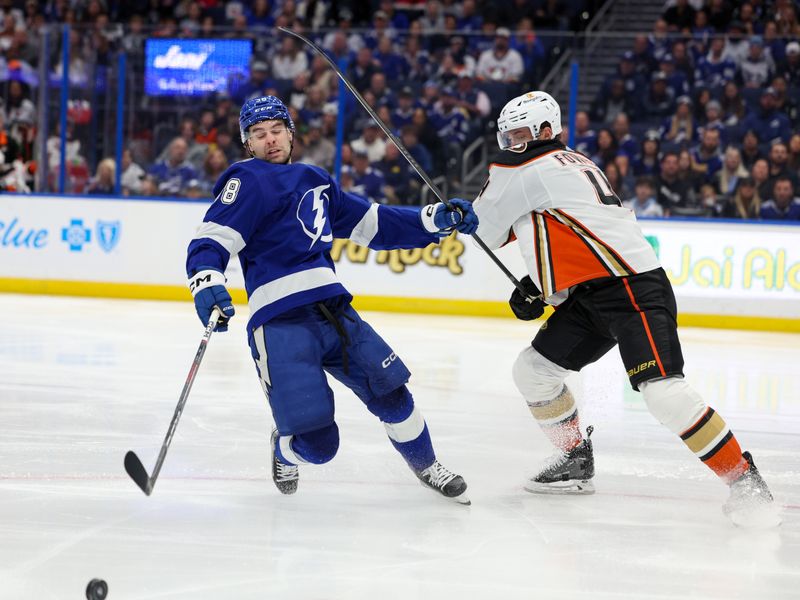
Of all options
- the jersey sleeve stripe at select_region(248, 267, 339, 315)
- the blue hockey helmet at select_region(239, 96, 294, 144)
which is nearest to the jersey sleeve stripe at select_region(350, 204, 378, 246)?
the jersey sleeve stripe at select_region(248, 267, 339, 315)

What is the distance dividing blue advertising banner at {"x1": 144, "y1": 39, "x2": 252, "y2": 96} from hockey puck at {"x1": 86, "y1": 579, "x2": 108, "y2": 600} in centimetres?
727

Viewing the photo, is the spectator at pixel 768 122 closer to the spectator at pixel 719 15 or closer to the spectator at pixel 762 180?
the spectator at pixel 762 180

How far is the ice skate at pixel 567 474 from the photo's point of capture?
3824 millimetres

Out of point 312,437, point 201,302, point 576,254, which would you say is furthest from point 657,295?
point 201,302

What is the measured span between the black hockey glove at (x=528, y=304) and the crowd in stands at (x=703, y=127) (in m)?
5.30

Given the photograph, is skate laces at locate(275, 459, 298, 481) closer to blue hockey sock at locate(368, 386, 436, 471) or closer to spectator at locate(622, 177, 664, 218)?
blue hockey sock at locate(368, 386, 436, 471)

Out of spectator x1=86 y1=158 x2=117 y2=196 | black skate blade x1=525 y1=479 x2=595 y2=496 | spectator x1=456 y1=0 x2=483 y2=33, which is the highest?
spectator x1=456 y1=0 x2=483 y2=33

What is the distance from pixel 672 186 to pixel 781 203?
818mm

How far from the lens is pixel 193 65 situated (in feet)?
31.3

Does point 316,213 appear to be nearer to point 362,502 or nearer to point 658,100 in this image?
point 362,502

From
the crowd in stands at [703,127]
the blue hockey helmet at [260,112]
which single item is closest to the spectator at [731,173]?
the crowd in stands at [703,127]

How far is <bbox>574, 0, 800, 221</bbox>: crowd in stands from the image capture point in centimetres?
886

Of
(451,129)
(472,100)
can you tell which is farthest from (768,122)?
(451,129)

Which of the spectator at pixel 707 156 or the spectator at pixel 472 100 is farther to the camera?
the spectator at pixel 472 100
